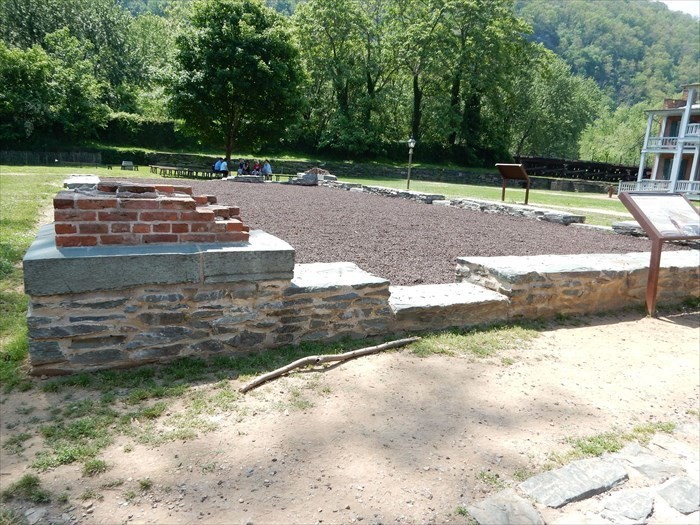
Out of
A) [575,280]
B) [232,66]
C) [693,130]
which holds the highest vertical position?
[232,66]

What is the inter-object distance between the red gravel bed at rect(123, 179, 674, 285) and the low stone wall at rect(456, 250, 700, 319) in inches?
44.3

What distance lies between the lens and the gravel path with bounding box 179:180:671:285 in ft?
23.0

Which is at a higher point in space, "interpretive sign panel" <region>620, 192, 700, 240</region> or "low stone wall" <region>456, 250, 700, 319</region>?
"interpretive sign panel" <region>620, 192, 700, 240</region>

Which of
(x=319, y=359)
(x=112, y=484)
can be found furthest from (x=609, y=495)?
(x=112, y=484)

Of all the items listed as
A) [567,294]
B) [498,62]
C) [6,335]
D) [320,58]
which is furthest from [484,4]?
[6,335]

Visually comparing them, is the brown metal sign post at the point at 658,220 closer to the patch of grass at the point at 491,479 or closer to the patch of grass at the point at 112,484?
the patch of grass at the point at 491,479

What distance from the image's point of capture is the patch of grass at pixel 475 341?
13.2ft

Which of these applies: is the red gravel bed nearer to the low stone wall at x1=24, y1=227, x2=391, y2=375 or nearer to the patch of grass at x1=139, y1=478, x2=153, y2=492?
the low stone wall at x1=24, y1=227, x2=391, y2=375

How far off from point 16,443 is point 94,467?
49cm

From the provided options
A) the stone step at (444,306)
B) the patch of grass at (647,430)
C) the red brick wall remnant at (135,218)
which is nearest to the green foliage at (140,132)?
the stone step at (444,306)

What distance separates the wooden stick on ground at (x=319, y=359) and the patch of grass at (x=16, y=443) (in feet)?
3.73

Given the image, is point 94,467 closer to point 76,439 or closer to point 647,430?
point 76,439

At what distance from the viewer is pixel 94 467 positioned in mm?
2299

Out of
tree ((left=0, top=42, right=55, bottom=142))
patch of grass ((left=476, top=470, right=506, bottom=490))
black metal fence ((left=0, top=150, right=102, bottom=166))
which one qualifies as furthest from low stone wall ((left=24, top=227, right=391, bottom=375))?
tree ((left=0, top=42, right=55, bottom=142))
